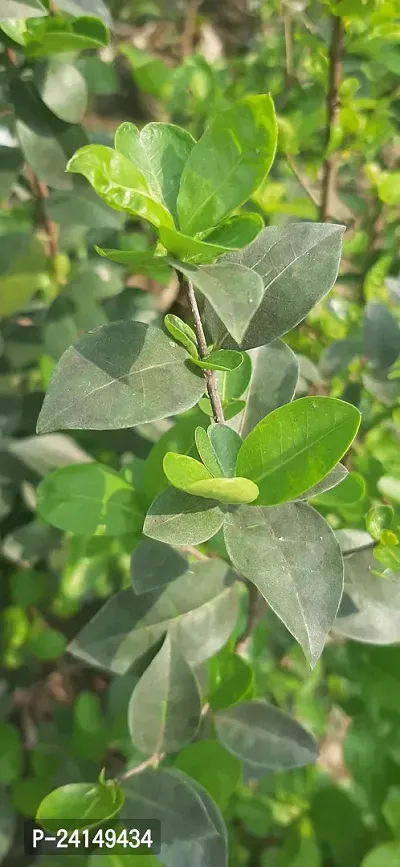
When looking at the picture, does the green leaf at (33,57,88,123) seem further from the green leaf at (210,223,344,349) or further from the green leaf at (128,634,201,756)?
the green leaf at (128,634,201,756)

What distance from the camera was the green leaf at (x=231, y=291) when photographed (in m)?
0.32

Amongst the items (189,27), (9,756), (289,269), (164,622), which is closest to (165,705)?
(164,622)

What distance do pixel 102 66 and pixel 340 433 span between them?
725 millimetres

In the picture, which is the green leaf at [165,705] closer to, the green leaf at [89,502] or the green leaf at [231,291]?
the green leaf at [89,502]

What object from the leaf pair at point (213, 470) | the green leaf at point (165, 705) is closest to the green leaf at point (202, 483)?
the leaf pair at point (213, 470)

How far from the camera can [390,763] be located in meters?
0.91

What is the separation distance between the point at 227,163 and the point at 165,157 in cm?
5

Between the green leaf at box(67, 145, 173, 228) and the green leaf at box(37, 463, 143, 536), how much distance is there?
1.04 ft

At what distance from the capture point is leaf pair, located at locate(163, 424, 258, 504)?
38cm

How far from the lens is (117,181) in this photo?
1.08 ft

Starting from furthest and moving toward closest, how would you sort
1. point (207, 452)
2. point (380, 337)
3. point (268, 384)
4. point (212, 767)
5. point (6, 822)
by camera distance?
point (6, 822), point (380, 337), point (212, 767), point (268, 384), point (207, 452)

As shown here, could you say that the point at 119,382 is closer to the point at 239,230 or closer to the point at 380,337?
the point at 239,230

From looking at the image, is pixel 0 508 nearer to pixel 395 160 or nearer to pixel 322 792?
pixel 322 792

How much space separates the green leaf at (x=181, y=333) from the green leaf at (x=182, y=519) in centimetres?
10
